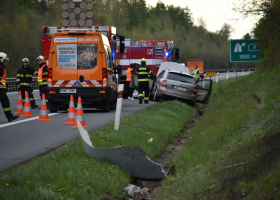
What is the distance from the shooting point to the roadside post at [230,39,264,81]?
28938mm

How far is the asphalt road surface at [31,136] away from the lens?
7930 millimetres

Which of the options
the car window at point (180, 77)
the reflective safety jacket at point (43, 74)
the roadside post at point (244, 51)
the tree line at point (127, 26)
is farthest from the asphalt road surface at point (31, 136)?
the tree line at point (127, 26)

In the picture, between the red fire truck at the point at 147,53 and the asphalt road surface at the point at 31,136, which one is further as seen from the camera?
the red fire truck at the point at 147,53

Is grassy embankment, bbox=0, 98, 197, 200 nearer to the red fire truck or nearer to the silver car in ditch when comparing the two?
the silver car in ditch

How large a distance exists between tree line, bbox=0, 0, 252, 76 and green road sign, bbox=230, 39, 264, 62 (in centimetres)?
2925

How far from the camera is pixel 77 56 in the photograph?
14.9 m

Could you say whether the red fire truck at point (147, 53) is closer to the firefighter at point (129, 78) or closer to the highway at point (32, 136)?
the firefighter at point (129, 78)

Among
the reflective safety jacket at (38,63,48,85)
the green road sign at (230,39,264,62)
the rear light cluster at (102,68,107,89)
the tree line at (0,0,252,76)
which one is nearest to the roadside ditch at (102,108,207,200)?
the rear light cluster at (102,68,107,89)

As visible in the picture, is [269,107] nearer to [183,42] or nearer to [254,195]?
[254,195]

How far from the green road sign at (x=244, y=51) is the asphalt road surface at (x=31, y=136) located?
16.5 m

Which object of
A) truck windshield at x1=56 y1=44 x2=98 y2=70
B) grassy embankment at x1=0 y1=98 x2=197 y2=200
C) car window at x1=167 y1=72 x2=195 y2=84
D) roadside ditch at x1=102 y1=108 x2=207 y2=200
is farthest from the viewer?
car window at x1=167 y1=72 x2=195 y2=84

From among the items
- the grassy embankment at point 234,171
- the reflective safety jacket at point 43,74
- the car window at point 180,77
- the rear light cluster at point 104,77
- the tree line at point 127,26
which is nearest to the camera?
the grassy embankment at point 234,171

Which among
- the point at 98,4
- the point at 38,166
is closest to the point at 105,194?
the point at 38,166

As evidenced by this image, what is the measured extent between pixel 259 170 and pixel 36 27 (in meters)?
61.5
